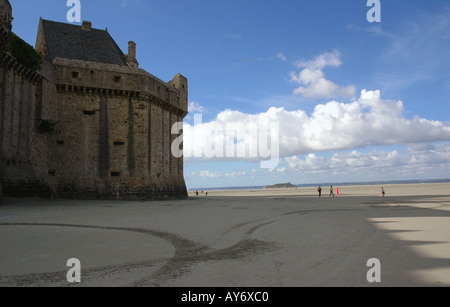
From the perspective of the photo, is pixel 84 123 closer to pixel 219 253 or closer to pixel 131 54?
pixel 131 54

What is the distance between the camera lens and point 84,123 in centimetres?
2177

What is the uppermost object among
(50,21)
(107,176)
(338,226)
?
(50,21)

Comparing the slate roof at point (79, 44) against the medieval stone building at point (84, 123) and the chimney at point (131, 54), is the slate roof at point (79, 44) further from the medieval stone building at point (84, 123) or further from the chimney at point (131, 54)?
the chimney at point (131, 54)

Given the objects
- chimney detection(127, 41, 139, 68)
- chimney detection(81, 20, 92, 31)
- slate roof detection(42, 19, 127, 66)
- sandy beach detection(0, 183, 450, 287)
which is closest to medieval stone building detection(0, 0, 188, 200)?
slate roof detection(42, 19, 127, 66)

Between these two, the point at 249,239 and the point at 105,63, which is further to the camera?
the point at 105,63

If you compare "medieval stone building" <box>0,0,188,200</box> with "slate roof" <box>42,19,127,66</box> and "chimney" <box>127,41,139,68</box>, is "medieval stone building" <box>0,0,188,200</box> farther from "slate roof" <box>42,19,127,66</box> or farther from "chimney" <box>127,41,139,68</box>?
"chimney" <box>127,41,139,68</box>

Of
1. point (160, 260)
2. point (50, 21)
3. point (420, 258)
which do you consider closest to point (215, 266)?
point (160, 260)

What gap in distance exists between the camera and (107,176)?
71.8 feet

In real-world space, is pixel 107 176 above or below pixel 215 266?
above

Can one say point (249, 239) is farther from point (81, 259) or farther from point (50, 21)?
point (50, 21)

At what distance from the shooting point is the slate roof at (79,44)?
23.5 m

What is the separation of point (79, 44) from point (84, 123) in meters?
7.95
